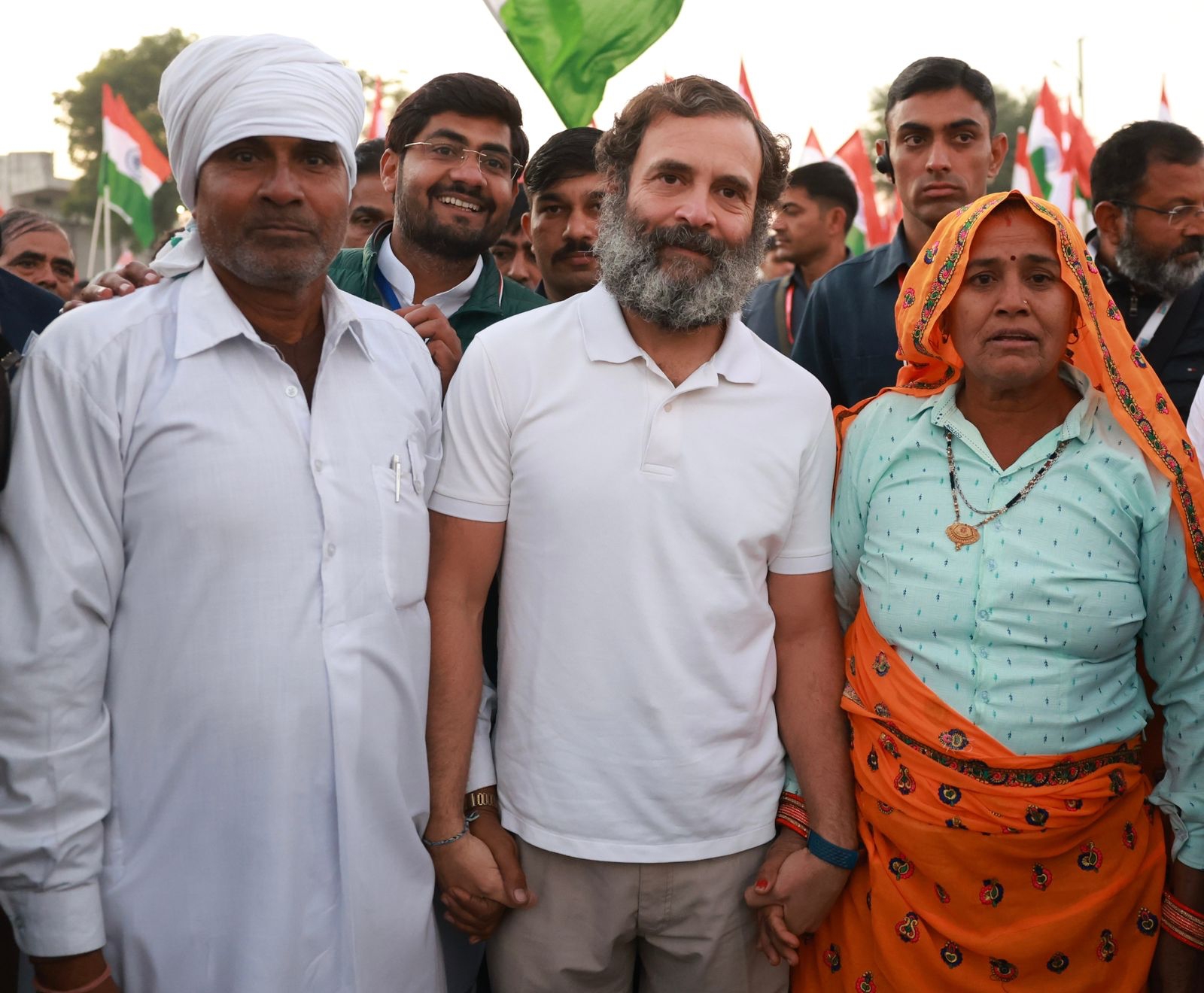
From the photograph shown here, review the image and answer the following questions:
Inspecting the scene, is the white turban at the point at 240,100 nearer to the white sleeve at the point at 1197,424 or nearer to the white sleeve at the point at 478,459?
the white sleeve at the point at 478,459

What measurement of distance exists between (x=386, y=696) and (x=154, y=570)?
0.50 m

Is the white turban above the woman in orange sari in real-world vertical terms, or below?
above

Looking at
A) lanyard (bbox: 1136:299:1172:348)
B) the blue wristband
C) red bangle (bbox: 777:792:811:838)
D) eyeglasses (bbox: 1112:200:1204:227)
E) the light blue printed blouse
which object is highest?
eyeglasses (bbox: 1112:200:1204:227)

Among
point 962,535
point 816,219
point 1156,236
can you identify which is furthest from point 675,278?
point 816,219

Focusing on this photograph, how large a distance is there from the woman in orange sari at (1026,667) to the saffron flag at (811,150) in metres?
8.72

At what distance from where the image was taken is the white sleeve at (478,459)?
98.7 inches

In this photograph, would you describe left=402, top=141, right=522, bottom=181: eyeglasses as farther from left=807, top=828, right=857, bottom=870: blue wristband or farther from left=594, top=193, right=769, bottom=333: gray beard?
left=807, top=828, right=857, bottom=870: blue wristband

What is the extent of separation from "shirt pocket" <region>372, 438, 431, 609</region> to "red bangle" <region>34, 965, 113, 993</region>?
85cm

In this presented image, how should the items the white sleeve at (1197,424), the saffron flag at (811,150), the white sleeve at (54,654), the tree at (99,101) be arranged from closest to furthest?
the white sleeve at (54,654), the white sleeve at (1197,424), the saffron flag at (811,150), the tree at (99,101)

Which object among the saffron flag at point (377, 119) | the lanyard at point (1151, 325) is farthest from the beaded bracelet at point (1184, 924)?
the saffron flag at point (377, 119)

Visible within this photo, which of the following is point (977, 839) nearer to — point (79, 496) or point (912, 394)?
point (912, 394)

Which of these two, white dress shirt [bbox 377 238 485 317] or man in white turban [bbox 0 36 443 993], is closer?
man in white turban [bbox 0 36 443 993]

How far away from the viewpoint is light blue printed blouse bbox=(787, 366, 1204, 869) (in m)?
2.46

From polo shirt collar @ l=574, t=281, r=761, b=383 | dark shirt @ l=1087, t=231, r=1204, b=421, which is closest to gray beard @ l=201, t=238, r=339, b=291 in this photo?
polo shirt collar @ l=574, t=281, r=761, b=383
